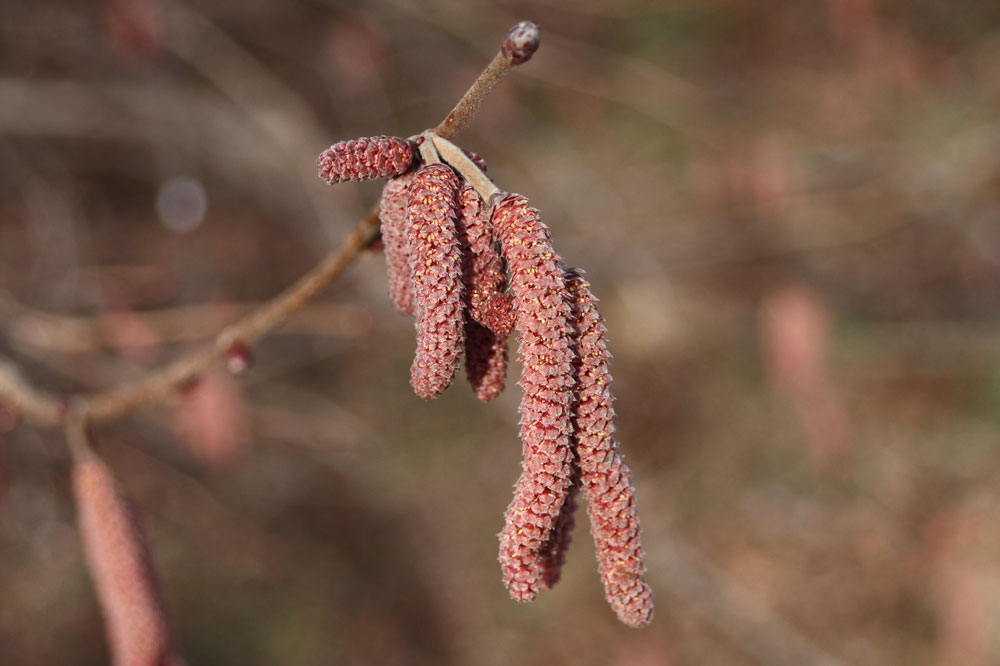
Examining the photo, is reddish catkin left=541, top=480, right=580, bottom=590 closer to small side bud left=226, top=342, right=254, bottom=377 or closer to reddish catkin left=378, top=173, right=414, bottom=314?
reddish catkin left=378, top=173, right=414, bottom=314

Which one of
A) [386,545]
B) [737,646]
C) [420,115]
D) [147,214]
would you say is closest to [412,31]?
[420,115]

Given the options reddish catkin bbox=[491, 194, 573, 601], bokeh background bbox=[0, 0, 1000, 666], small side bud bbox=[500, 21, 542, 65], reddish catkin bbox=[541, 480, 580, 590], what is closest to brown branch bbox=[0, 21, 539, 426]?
small side bud bbox=[500, 21, 542, 65]

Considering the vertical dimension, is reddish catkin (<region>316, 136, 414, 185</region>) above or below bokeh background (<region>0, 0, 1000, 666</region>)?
below

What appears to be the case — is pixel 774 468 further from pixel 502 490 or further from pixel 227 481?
pixel 227 481

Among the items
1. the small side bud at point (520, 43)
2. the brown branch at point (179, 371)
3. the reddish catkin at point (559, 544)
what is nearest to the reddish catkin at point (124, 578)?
the brown branch at point (179, 371)

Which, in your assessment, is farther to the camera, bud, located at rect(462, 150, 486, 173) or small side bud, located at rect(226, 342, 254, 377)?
small side bud, located at rect(226, 342, 254, 377)

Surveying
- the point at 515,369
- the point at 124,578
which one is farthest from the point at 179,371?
the point at 515,369

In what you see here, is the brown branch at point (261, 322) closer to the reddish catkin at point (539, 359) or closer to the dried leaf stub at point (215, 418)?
the reddish catkin at point (539, 359)
